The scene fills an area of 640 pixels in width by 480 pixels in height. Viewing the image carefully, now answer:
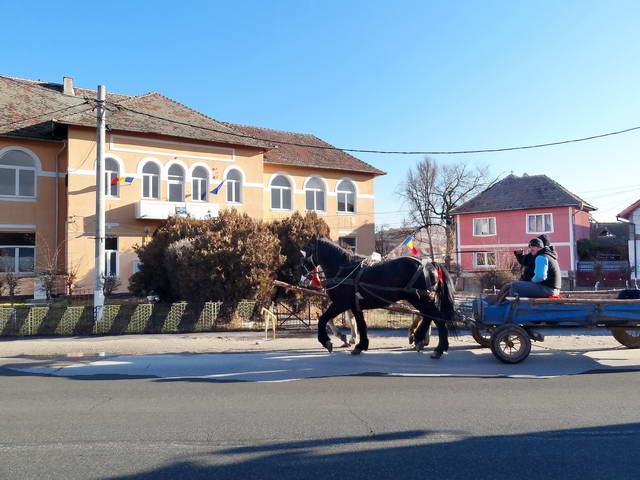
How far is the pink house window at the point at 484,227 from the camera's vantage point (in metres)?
40.4

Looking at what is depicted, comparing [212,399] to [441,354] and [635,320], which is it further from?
[635,320]

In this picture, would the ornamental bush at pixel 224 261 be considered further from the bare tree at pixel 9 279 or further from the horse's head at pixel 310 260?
the bare tree at pixel 9 279

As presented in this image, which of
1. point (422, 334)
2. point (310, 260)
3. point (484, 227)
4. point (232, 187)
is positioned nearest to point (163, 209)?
point (232, 187)

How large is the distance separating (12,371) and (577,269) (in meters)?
35.2

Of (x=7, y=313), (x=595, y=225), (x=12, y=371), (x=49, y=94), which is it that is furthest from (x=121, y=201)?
(x=595, y=225)

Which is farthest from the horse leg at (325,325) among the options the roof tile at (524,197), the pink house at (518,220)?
the roof tile at (524,197)

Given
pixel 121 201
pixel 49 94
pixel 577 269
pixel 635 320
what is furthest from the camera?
pixel 577 269

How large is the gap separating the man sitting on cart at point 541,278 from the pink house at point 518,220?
25.8m

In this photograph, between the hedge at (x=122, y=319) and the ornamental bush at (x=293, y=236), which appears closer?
the hedge at (x=122, y=319)

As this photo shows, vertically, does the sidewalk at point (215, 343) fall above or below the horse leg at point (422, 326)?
below

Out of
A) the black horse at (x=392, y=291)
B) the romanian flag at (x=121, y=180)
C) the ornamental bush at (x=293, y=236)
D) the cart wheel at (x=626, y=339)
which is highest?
the romanian flag at (x=121, y=180)

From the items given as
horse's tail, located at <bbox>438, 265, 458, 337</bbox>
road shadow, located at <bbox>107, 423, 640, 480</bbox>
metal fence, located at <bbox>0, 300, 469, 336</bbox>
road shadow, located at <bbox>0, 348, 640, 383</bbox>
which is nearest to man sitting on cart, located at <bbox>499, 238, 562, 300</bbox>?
horse's tail, located at <bbox>438, 265, 458, 337</bbox>

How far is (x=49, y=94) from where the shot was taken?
27.2m

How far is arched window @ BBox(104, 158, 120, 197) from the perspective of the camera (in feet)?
80.2
